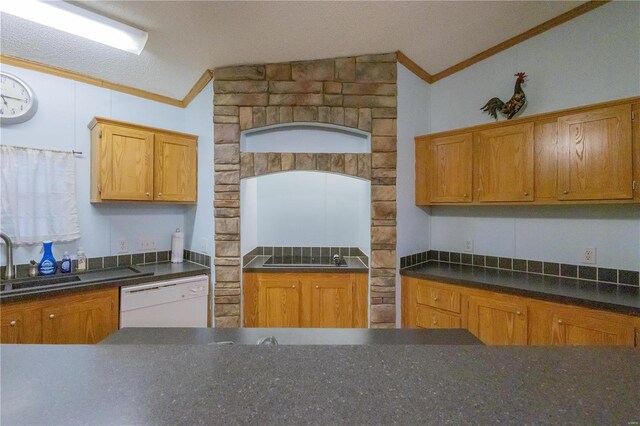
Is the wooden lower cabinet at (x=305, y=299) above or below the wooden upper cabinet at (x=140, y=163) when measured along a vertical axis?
below

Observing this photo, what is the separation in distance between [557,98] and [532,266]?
4.79ft

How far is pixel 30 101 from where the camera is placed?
2.27 meters

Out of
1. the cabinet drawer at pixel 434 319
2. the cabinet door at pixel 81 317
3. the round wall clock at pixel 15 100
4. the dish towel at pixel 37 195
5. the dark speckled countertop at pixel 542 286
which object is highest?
the round wall clock at pixel 15 100

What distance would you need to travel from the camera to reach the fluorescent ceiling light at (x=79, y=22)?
1.74 m

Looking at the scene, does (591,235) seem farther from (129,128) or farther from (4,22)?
(4,22)

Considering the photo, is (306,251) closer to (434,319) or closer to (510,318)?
(434,319)

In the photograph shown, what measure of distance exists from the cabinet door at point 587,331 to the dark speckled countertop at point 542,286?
0.09m

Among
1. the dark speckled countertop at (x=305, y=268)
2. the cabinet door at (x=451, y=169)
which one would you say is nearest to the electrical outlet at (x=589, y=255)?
the cabinet door at (x=451, y=169)

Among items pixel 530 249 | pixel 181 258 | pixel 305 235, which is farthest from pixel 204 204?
pixel 530 249

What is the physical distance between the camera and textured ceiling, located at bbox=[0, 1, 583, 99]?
1957 millimetres

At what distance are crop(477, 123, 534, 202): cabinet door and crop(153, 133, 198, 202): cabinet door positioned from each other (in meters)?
2.80

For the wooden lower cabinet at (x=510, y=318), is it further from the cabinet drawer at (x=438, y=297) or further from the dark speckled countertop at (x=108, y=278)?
the dark speckled countertop at (x=108, y=278)

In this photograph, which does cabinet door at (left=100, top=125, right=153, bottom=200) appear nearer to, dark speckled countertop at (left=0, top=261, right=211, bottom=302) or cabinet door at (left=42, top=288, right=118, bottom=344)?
dark speckled countertop at (left=0, top=261, right=211, bottom=302)

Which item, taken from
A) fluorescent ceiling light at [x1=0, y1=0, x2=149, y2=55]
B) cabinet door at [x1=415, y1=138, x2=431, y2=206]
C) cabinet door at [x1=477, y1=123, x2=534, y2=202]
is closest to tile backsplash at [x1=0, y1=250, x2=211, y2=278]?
fluorescent ceiling light at [x1=0, y1=0, x2=149, y2=55]
